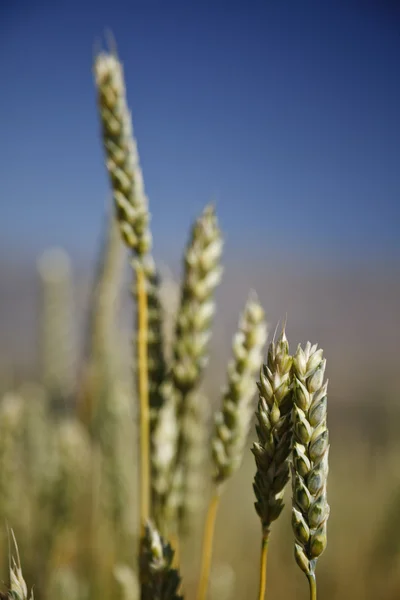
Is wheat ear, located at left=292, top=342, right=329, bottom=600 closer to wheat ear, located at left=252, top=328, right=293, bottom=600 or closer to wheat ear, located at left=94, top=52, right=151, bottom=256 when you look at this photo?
wheat ear, located at left=252, top=328, right=293, bottom=600

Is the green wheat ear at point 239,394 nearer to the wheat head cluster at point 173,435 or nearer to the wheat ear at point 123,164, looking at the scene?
the wheat head cluster at point 173,435

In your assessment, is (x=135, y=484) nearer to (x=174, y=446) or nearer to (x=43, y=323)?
(x=174, y=446)

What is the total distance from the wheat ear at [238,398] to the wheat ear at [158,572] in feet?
0.41

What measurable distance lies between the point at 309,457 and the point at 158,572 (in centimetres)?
29

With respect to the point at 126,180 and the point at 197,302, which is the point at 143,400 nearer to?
the point at 197,302

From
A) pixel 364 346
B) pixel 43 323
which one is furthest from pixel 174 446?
pixel 364 346

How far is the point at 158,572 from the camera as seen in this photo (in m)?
0.73

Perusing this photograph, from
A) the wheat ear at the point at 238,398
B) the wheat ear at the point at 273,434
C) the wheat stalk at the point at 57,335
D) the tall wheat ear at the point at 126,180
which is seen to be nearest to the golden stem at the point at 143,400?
the tall wheat ear at the point at 126,180

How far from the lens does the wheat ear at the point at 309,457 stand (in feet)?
1.95

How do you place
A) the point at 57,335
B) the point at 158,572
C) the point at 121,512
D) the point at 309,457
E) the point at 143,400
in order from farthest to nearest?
the point at 57,335 → the point at 121,512 → the point at 143,400 → the point at 158,572 → the point at 309,457

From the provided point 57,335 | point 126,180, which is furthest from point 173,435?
point 57,335

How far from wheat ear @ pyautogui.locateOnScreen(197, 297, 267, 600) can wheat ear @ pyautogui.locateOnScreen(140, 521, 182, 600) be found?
12 cm

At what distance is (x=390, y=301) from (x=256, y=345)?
23.7 meters

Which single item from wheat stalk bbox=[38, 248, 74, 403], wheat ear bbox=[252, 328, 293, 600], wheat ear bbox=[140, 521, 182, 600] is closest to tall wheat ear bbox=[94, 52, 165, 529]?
wheat ear bbox=[140, 521, 182, 600]
